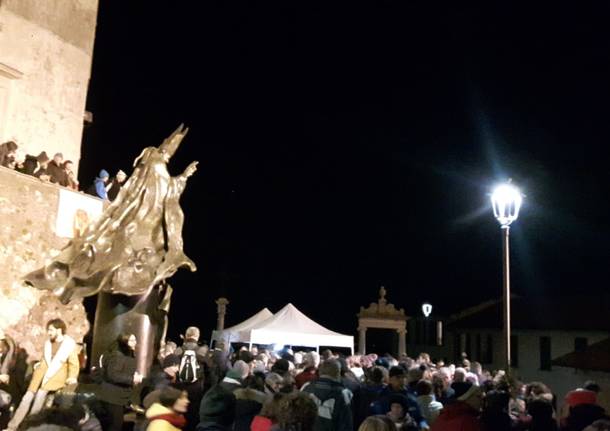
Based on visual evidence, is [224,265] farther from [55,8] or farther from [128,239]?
[128,239]

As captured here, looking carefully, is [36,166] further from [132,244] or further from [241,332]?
[241,332]

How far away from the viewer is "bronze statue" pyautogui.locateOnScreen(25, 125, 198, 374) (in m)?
10.2

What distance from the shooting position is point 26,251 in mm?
10273

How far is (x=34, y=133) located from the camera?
45.5 feet

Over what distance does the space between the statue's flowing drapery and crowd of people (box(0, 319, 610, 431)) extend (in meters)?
1.21

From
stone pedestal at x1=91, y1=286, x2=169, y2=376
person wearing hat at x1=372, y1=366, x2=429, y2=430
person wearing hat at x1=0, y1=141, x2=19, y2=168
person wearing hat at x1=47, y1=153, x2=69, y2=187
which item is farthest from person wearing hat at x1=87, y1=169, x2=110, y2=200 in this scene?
A: person wearing hat at x1=372, y1=366, x2=429, y2=430

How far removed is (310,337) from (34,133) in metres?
9.55

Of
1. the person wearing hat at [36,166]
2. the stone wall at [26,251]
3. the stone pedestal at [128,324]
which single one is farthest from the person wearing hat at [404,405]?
the person wearing hat at [36,166]

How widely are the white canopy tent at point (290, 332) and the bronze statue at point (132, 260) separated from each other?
7167 mm

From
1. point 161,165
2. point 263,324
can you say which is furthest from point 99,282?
point 263,324

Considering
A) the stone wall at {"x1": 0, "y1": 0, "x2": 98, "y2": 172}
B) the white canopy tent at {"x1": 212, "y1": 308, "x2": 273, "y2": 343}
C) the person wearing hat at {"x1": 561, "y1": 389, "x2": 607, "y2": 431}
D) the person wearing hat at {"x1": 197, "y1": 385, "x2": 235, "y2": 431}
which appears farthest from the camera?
the white canopy tent at {"x1": 212, "y1": 308, "x2": 273, "y2": 343}

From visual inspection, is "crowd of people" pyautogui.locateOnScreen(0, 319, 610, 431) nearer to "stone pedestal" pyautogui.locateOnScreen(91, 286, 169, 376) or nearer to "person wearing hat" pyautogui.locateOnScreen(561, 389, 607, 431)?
"person wearing hat" pyautogui.locateOnScreen(561, 389, 607, 431)

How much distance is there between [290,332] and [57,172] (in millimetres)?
8752

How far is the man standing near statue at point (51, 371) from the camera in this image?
24.5ft
